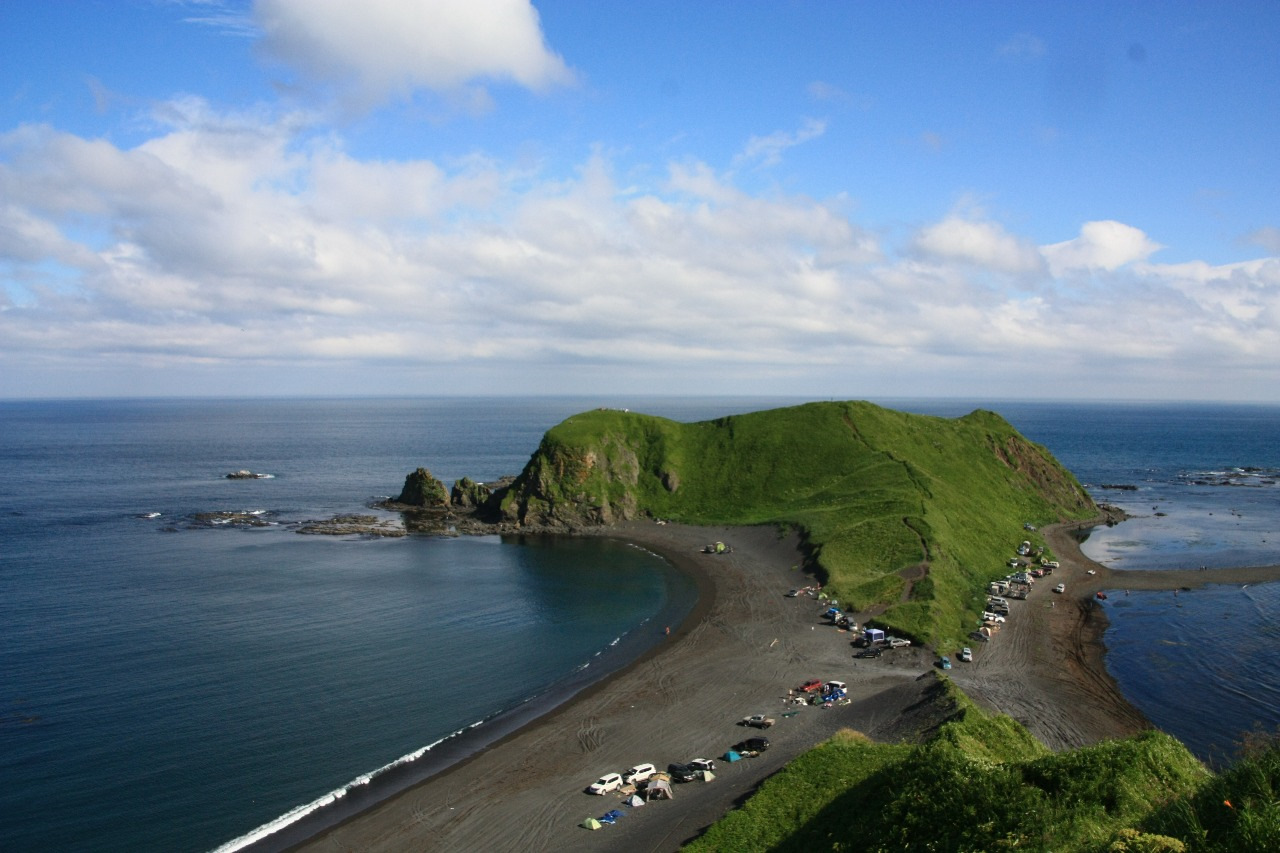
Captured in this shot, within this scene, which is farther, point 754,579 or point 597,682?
point 754,579

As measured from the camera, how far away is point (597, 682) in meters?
66.1

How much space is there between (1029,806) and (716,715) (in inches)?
1329

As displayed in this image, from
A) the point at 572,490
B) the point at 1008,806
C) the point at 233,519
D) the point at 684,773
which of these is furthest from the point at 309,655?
the point at 233,519

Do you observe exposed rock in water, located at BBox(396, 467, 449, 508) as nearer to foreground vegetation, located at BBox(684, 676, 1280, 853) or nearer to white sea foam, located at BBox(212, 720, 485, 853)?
white sea foam, located at BBox(212, 720, 485, 853)

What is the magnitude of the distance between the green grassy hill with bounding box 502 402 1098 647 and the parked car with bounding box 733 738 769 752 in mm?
42178

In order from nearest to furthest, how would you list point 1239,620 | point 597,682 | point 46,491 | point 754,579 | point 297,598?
point 597,682 → point 1239,620 → point 297,598 → point 754,579 → point 46,491

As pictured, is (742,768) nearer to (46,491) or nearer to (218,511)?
(218,511)

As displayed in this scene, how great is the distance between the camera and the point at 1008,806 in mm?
27000

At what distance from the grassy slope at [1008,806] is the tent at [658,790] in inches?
288

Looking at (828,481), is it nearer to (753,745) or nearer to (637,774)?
(753,745)

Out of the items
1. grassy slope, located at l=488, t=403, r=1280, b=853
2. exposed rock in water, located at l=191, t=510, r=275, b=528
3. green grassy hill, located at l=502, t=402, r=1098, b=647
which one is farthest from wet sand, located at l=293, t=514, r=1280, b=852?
exposed rock in water, located at l=191, t=510, r=275, b=528

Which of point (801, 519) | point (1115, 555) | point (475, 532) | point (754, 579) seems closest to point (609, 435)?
point (475, 532)

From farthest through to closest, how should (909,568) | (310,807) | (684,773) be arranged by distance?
(909,568) < (684,773) < (310,807)

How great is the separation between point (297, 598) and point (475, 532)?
44.8 metres
